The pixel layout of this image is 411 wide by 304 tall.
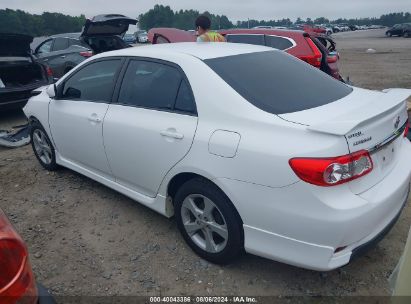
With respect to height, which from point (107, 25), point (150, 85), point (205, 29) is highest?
point (205, 29)

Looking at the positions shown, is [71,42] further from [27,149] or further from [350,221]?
[350,221]

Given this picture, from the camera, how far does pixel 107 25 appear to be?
24.0 ft

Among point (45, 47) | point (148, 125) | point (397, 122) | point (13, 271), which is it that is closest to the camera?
point (13, 271)

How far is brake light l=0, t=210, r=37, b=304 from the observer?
137cm

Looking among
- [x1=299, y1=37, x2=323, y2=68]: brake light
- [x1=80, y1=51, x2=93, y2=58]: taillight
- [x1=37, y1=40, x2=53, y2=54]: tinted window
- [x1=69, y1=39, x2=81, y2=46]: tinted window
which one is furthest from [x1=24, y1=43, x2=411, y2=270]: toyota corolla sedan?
[x1=37, y1=40, x2=53, y2=54]: tinted window

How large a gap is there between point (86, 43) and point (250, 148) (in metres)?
7.11

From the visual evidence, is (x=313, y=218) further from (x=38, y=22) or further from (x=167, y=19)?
(x=167, y=19)

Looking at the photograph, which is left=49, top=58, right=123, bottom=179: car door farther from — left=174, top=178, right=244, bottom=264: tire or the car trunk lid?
the car trunk lid

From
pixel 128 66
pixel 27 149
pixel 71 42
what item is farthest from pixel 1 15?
pixel 128 66

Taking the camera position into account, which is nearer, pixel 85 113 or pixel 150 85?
pixel 150 85

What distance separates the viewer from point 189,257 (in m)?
2.91

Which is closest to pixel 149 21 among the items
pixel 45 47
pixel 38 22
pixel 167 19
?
pixel 167 19

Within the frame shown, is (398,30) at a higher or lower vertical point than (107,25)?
lower

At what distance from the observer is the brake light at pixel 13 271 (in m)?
1.37
